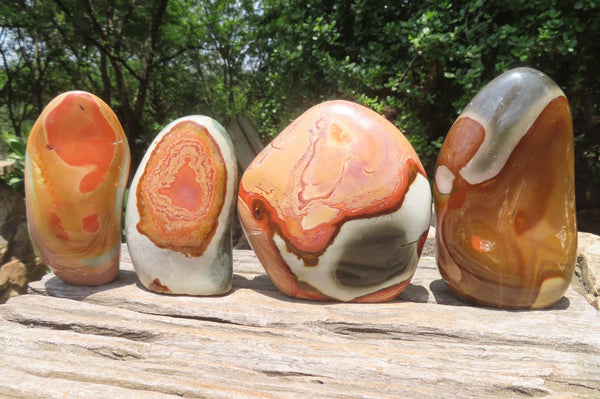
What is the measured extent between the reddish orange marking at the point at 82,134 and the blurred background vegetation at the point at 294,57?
1.47 m

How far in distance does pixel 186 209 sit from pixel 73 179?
41 cm

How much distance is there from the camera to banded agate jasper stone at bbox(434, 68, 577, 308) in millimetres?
1225

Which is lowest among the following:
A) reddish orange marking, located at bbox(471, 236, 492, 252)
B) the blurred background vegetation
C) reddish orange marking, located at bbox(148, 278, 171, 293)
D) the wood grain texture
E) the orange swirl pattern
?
the wood grain texture

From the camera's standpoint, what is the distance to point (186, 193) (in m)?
1.44

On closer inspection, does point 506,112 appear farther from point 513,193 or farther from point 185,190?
point 185,190

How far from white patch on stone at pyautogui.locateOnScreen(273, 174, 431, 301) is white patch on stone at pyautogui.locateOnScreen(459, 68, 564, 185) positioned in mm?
178

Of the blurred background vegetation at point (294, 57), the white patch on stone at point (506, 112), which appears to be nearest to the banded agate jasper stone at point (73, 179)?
the white patch on stone at point (506, 112)

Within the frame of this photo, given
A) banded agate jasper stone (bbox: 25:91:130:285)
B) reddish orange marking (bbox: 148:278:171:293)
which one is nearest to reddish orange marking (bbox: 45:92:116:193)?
banded agate jasper stone (bbox: 25:91:130:285)

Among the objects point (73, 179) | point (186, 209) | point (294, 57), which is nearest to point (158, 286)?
point (186, 209)

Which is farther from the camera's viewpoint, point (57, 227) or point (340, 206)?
point (57, 227)

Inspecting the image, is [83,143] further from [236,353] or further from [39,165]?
[236,353]

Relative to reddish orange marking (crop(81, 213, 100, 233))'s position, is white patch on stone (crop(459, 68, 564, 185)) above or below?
above

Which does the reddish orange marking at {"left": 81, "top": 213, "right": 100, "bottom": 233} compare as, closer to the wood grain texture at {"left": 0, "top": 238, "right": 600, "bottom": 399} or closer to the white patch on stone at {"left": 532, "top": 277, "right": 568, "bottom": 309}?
the wood grain texture at {"left": 0, "top": 238, "right": 600, "bottom": 399}

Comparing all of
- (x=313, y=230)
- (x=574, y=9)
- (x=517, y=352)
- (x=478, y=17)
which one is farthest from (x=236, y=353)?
(x=574, y=9)
